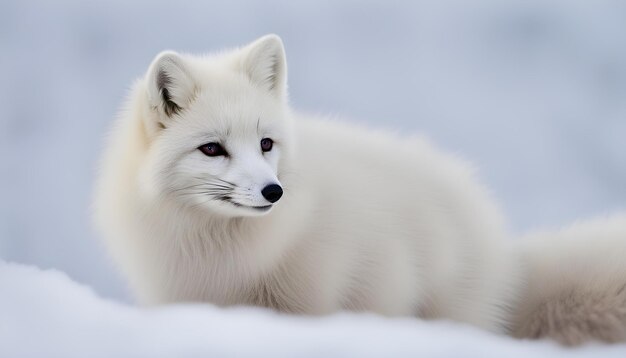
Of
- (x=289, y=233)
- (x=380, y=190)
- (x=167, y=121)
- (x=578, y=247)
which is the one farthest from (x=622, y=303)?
(x=167, y=121)

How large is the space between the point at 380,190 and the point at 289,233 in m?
0.39

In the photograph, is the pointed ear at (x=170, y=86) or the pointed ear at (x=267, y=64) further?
the pointed ear at (x=267, y=64)

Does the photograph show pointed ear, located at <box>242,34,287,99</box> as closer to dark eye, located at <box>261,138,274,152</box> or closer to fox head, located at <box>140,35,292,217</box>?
fox head, located at <box>140,35,292,217</box>

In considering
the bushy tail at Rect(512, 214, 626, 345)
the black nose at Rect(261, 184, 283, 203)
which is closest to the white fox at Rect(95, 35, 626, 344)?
the black nose at Rect(261, 184, 283, 203)

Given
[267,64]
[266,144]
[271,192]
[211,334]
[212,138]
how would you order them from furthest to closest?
1. [267,64]
2. [266,144]
3. [212,138]
4. [271,192]
5. [211,334]

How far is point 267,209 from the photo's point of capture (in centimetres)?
263

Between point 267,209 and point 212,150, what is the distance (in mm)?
262

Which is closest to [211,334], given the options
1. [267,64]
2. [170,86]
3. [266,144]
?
[266,144]

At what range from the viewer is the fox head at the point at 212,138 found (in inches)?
104

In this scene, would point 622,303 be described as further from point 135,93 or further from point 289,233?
point 135,93

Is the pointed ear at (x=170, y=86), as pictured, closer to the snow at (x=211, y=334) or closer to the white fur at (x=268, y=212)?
the white fur at (x=268, y=212)

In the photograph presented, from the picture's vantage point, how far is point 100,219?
10.0ft

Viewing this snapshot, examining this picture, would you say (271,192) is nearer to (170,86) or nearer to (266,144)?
(266,144)

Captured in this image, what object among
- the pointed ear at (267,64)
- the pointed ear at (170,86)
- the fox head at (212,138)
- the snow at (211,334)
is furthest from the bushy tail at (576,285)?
the pointed ear at (170,86)
